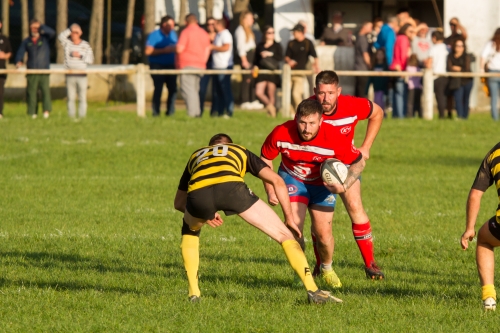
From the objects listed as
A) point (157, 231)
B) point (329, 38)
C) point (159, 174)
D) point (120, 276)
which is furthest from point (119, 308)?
point (329, 38)

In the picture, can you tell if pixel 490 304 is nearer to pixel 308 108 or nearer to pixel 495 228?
pixel 495 228

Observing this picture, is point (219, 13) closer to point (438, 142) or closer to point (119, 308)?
point (438, 142)

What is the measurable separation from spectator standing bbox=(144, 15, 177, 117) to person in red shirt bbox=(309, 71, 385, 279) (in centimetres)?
1229

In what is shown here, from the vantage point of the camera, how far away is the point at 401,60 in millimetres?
21312

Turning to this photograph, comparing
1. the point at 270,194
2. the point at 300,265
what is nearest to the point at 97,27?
the point at 270,194

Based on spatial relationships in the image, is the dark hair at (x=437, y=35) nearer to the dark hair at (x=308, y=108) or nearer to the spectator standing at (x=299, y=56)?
the spectator standing at (x=299, y=56)

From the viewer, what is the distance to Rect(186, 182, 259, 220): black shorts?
23.0 ft

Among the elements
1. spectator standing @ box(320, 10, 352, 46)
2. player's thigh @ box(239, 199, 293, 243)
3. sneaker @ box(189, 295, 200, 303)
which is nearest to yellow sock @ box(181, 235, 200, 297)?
sneaker @ box(189, 295, 200, 303)

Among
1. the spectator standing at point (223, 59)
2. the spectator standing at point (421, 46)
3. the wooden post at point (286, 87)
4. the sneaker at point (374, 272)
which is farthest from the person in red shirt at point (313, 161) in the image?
the spectator standing at point (421, 46)

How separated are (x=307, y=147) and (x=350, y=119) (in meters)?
0.81

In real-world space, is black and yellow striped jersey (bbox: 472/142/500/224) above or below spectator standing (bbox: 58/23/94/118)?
below

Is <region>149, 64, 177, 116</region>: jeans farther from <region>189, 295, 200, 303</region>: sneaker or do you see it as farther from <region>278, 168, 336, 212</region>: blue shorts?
<region>189, 295, 200, 303</region>: sneaker

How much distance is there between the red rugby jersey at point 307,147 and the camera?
7883 mm

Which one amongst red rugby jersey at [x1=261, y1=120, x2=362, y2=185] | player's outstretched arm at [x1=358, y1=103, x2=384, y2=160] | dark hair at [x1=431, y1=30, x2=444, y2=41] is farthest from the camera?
dark hair at [x1=431, y1=30, x2=444, y2=41]
